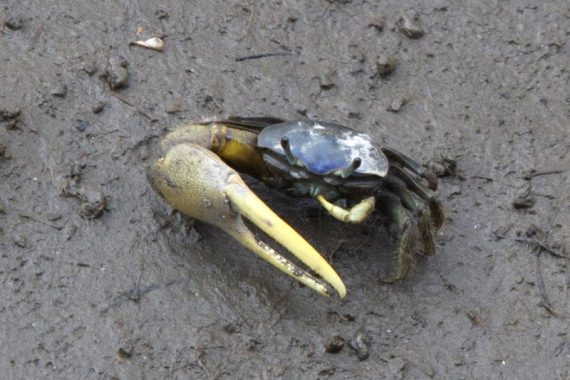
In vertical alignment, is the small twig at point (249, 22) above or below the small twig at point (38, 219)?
above

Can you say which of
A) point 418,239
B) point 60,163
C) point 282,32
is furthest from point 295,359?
point 282,32

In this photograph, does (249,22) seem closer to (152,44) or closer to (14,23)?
(152,44)

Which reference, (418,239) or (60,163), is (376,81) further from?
(60,163)

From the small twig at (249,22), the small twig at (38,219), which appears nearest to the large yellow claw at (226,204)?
the small twig at (38,219)

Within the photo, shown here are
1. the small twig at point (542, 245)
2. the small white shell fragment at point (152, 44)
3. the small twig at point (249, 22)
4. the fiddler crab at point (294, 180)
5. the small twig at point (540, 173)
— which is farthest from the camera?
the small twig at point (249, 22)

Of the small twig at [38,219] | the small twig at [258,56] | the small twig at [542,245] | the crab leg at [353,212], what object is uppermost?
the crab leg at [353,212]

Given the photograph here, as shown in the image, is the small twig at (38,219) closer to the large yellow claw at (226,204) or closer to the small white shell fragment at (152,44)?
the large yellow claw at (226,204)
